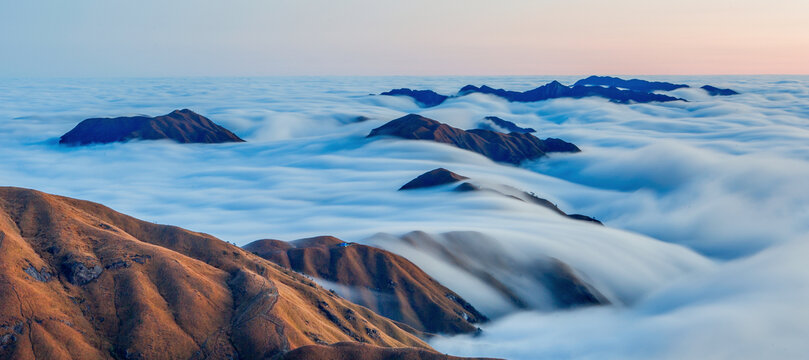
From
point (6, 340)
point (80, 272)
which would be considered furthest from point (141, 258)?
point (6, 340)

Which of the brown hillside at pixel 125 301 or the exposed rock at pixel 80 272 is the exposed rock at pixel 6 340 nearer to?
the brown hillside at pixel 125 301

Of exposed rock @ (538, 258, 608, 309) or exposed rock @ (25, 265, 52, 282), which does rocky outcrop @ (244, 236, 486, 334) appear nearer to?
exposed rock @ (538, 258, 608, 309)

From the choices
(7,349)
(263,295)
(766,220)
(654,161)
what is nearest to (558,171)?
(654,161)

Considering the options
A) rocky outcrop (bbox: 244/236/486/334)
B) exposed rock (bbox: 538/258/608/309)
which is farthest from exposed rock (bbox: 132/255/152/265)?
exposed rock (bbox: 538/258/608/309)

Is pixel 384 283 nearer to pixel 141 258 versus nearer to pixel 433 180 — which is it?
pixel 141 258

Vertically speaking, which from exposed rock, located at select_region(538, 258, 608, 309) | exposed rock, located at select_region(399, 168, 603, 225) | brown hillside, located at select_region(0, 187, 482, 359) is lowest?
exposed rock, located at select_region(538, 258, 608, 309)
